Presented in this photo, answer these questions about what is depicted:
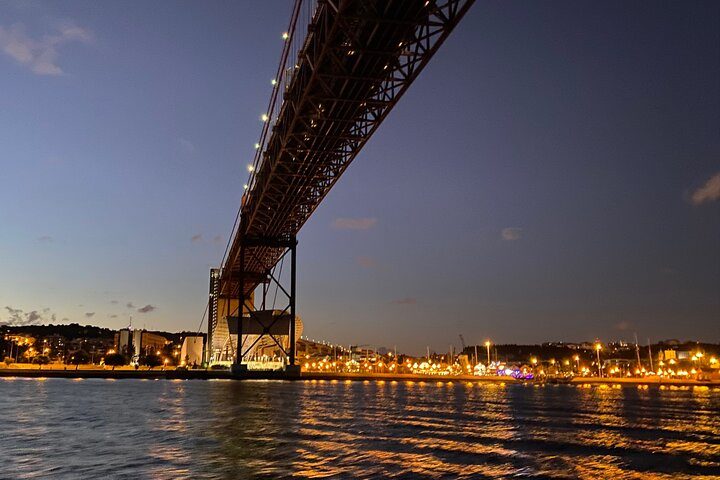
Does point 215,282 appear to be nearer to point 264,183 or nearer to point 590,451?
point 264,183

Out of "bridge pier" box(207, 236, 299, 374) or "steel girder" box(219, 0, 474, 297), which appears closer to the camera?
"steel girder" box(219, 0, 474, 297)

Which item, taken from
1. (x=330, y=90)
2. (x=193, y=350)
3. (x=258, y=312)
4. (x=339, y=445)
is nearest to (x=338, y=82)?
(x=330, y=90)

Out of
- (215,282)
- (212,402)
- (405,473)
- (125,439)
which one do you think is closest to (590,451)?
(405,473)

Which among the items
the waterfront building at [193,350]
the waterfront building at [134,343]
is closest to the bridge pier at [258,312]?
the waterfront building at [193,350]

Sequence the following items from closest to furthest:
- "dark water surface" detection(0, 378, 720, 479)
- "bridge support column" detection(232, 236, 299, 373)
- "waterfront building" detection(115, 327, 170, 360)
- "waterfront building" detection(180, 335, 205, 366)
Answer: "dark water surface" detection(0, 378, 720, 479), "bridge support column" detection(232, 236, 299, 373), "waterfront building" detection(180, 335, 205, 366), "waterfront building" detection(115, 327, 170, 360)

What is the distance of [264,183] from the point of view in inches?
Result: 1809

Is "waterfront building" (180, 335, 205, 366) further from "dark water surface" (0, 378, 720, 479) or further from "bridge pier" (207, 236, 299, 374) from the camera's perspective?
"dark water surface" (0, 378, 720, 479)

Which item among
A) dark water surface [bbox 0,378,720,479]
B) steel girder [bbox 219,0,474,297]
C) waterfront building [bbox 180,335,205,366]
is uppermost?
steel girder [bbox 219,0,474,297]

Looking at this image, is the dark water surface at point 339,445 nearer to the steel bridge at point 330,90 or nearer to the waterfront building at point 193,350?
the steel bridge at point 330,90

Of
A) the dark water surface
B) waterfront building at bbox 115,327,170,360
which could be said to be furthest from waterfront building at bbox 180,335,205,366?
the dark water surface

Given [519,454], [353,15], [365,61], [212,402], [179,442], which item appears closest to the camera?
[519,454]

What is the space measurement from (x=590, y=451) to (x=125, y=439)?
11.3 metres

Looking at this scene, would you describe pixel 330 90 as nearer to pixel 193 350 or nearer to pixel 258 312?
pixel 258 312

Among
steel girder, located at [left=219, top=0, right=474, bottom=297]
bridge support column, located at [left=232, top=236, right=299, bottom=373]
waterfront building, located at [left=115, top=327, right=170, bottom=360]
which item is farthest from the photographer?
waterfront building, located at [left=115, top=327, right=170, bottom=360]
